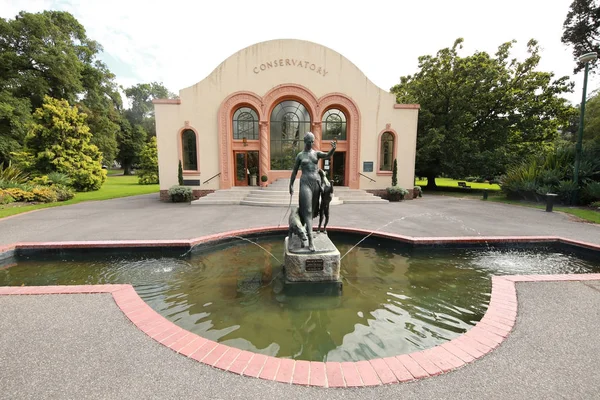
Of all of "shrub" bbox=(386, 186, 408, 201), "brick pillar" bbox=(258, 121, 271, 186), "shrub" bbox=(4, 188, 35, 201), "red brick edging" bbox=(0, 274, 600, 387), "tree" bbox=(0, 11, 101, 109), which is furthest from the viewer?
"tree" bbox=(0, 11, 101, 109)

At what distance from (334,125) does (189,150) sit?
10.0 m

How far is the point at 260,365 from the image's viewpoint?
8.04ft

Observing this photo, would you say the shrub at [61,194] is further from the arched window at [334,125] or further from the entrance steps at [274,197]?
the arched window at [334,125]

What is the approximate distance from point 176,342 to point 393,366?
223 centimetres

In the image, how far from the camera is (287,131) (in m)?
18.3

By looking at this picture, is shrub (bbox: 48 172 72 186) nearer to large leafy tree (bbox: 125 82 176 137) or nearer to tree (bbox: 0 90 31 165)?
tree (bbox: 0 90 31 165)

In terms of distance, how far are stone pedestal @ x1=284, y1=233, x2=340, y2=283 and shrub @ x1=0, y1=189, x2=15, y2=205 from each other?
53.0ft

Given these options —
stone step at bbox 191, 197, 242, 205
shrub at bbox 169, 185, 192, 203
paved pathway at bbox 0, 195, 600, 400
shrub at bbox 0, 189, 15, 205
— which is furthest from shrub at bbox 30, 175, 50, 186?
paved pathway at bbox 0, 195, 600, 400

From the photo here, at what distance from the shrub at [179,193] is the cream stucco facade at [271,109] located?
1.02 meters

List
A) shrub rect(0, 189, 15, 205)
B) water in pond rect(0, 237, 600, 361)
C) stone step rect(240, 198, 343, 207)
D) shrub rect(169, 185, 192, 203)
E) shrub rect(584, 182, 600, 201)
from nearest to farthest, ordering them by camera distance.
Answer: water in pond rect(0, 237, 600, 361), shrub rect(0, 189, 15, 205), shrub rect(584, 182, 600, 201), stone step rect(240, 198, 343, 207), shrub rect(169, 185, 192, 203)

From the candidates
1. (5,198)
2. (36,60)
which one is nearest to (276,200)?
(5,198)

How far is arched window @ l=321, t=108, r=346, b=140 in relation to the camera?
18.2 m

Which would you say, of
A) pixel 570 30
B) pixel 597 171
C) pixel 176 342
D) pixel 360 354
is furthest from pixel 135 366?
pixel 570 30

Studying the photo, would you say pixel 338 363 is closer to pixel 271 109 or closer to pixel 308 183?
pixel 308 183
